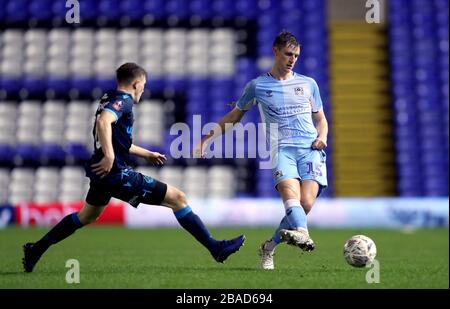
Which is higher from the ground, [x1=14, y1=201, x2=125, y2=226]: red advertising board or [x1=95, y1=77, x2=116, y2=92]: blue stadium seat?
[x1=95, y1=77, x2=116, y2=92]: blue stadium seat

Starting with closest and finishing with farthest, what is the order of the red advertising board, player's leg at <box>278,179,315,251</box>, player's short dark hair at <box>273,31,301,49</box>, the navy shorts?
player's leg at <box>278,179,315,251</box> → the navy shorts → player's short dark hair at <box>273,31,301,49</box> → the red advertising board

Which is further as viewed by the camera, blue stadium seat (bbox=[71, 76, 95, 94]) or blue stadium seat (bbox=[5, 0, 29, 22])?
blue stadium seat (bbox=[5, 0, 29, 22])

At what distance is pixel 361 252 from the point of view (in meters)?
7.25

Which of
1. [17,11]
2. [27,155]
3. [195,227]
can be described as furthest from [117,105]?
[17,11]

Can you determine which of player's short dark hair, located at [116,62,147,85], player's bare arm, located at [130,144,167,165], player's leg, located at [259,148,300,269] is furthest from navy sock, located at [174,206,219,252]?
player's short dark hair, located at [116,62,147,85]

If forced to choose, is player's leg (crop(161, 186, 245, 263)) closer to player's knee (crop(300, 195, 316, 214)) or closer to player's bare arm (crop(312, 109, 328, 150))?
player's knee (crop(300, 195, 316, 214))

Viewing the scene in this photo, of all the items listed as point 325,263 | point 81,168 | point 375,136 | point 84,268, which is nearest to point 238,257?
point 325,263

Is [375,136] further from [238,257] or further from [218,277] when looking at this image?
[218,277]

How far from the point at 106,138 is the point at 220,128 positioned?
1.39 metres

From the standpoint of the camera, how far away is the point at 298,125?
7.24m

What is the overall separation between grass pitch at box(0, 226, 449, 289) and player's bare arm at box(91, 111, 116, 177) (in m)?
0.87

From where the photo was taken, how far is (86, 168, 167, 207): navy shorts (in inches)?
265

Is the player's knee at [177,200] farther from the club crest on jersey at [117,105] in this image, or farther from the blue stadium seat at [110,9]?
the blue stadium seat at [110,9]

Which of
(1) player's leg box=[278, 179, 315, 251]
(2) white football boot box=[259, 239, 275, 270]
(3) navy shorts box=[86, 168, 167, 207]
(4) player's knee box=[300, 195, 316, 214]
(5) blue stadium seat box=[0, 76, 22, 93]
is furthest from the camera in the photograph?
(5) blue stadium seat box=[0, 76, 22, 93]
